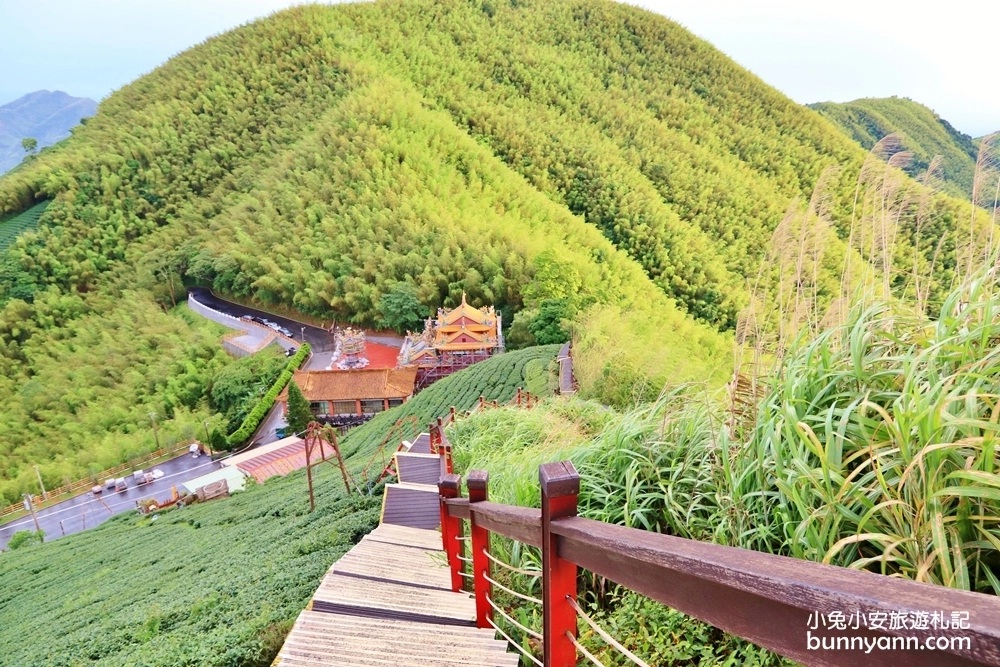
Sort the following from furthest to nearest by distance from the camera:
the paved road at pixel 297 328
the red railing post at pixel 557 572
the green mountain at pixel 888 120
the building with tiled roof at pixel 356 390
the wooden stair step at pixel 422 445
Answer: the green mountain at pixel 888 120
the paved road at pixel 297 328
the building with tiled roof at pixel 356 390
the wooden stair step at pixel 422 445
the red railing post at pixel 557 572

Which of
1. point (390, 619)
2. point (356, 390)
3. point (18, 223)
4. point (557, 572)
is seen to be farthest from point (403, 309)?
point (18, 223)

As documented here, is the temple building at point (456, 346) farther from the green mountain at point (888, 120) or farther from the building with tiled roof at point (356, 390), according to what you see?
the green mountain at point (888, 120)

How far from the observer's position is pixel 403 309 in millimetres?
19281

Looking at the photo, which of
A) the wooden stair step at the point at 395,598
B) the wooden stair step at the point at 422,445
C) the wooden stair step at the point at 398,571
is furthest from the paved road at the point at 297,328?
the wooden stair step at the point at 395,598

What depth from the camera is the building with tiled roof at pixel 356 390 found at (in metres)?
15.2

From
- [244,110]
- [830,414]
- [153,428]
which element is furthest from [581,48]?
[830,414]

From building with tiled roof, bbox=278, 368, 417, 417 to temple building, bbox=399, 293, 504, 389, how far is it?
1.10 metres

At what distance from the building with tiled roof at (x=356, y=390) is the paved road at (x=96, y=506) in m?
3.60

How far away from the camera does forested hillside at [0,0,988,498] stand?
1891cm

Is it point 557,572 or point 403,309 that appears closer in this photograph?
point 557,572

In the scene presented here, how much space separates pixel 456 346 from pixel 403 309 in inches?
143

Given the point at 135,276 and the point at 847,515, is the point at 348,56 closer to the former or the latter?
the point at 135,276

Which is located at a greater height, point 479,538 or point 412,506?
point 479,538

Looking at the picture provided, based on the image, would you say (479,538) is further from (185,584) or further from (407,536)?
(185,584)
